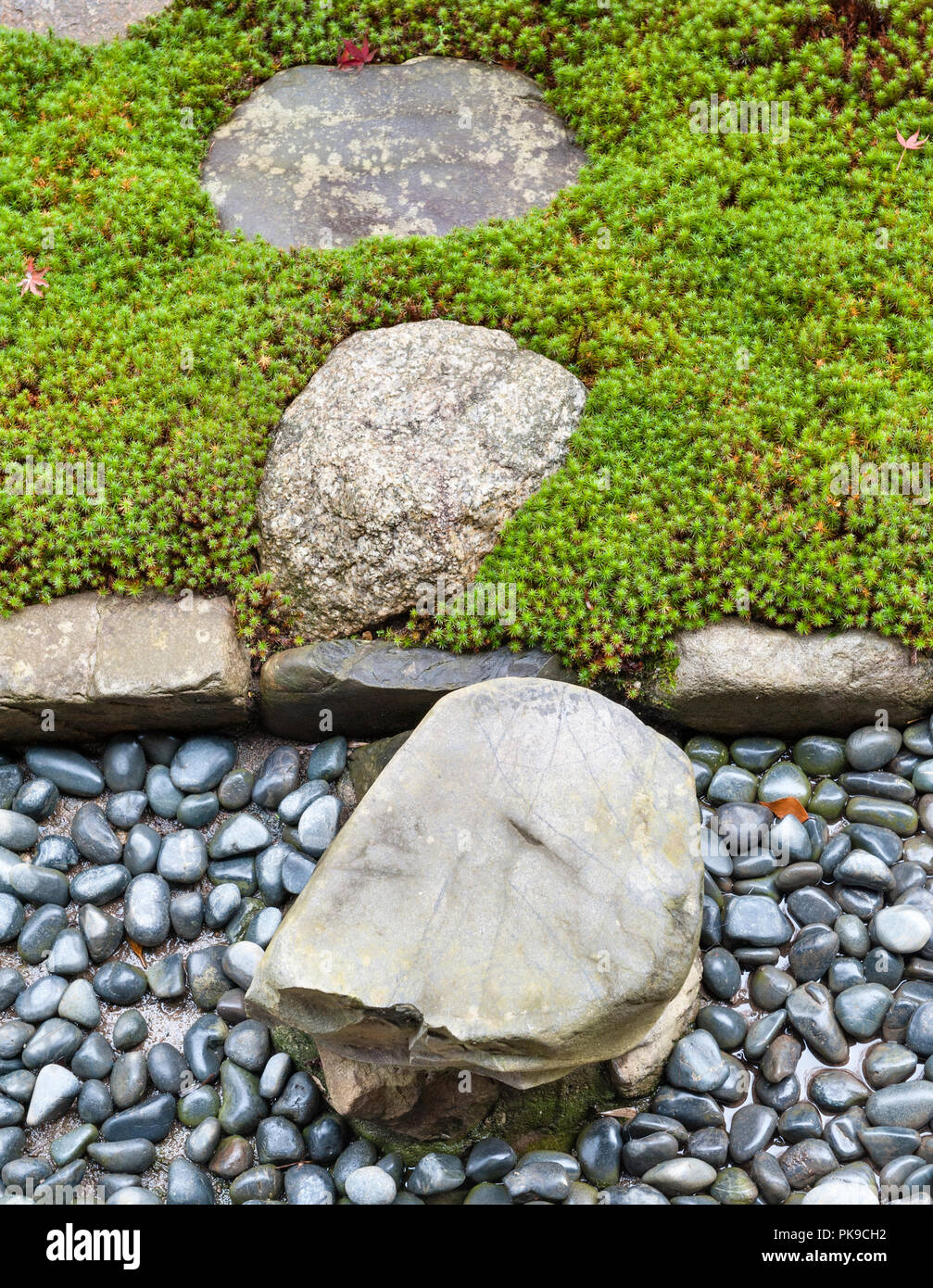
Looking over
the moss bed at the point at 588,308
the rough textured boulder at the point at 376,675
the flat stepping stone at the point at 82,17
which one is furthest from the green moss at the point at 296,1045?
the flat stepping stone at the point at 82,17

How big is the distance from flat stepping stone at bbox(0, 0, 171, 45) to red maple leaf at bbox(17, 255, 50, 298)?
2.15 metres

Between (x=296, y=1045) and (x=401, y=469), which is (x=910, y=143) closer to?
(x=401, y=469)

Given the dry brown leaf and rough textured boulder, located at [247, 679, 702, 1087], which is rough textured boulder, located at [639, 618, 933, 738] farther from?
rough textured boulder, located at [247, 679, 702, 1087]

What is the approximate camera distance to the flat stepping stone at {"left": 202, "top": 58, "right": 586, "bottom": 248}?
6.64 meters

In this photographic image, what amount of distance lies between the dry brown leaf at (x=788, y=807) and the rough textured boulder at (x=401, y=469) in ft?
5.79

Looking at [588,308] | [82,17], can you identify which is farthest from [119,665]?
[82,17]

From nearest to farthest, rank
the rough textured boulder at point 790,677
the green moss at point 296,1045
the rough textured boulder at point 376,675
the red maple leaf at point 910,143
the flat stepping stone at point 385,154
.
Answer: the green moss at point 296,1045, the rough textured boulder at point 790,677, the rough textured boulder at point 376,675, the red maple leaf at point 910,143, the flat stepping stone at point 385,154

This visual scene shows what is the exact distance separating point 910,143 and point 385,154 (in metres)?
3.35

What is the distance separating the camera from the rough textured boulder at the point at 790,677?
17.5ft

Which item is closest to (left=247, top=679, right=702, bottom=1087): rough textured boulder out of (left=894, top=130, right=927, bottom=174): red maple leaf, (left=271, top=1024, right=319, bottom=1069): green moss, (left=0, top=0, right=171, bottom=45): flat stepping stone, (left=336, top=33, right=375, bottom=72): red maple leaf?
(left=271, top=1024, right=319, bottom=1069): green moss

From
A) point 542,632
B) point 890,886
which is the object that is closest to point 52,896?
point 542,632

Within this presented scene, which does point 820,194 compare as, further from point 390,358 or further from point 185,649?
point 185,649

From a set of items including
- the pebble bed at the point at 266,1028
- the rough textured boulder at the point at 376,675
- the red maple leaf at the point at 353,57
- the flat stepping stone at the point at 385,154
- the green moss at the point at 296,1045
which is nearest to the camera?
the pebble bed at the point at 266,1028

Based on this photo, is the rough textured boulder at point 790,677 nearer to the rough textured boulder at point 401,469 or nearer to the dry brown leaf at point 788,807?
the dry brown leaf at point 788,807
